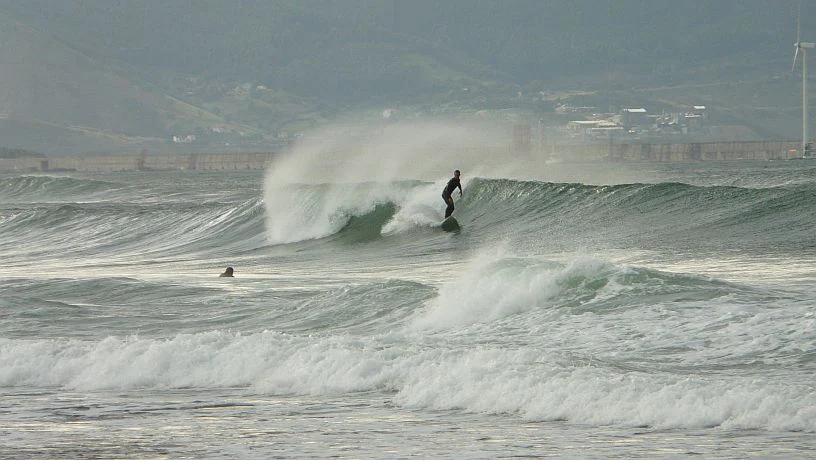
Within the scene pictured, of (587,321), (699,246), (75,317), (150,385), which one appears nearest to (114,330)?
(75,317)

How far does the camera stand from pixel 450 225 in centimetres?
3341

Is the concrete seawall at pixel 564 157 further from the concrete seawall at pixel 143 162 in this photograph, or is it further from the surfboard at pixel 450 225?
the surfboard at pixel 450 225

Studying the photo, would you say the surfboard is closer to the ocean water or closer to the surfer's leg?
the surfer's leg

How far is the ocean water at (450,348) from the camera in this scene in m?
11.5

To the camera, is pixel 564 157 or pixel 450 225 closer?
pixel 450 225

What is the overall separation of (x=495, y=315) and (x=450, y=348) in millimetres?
2422

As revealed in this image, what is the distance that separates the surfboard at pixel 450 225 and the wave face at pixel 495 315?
299mm

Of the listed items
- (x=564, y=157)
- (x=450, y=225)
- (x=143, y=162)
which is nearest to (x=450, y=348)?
(x=450, y=225)

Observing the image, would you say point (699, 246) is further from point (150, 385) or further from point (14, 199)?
point (14, 199)

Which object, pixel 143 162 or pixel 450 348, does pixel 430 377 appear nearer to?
pixel 450 348

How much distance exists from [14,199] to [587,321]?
63000 mm

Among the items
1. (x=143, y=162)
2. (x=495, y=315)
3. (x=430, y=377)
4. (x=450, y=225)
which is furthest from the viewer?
(x=143, y=162)

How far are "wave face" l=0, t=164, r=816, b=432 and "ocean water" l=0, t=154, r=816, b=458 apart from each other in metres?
0.04

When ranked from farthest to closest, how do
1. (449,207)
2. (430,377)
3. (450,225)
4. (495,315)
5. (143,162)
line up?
(143,162), (449,207), (450,225), (495,315), (430,377)
